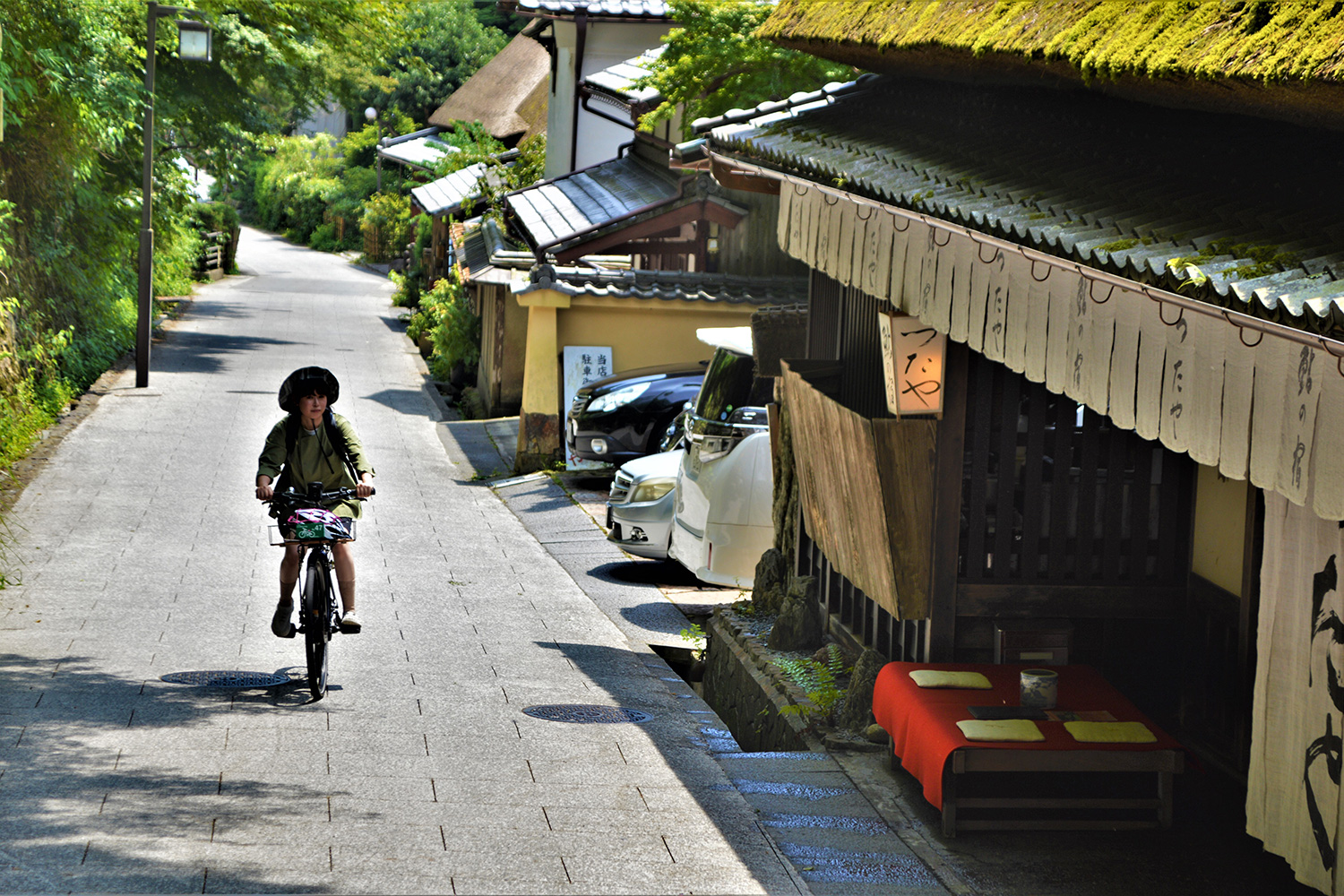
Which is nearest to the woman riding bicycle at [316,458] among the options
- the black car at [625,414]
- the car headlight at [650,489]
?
the car headlight at [650,489]

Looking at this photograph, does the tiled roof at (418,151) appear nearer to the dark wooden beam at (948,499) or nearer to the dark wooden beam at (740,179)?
the dark wooden beam at (740,179)

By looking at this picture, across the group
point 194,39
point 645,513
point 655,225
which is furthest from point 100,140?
point 645,513

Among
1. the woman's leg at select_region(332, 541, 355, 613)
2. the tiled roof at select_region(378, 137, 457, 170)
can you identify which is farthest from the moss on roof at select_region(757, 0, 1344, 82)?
the tiled roof at select_region(378, 137, 457, 170)

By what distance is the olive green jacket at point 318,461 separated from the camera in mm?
8445

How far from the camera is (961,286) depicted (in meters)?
6.36

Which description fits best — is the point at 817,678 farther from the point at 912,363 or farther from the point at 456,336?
the point at 456,336

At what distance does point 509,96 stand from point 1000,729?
40.7 metres

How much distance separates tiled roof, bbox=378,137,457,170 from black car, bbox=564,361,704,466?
2424cm

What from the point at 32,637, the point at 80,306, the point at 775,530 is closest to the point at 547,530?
the point at 775,530

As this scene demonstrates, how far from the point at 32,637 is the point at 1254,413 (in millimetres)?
8169

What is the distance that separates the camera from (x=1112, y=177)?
600cm

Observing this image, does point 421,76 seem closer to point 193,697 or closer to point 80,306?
point 80,306

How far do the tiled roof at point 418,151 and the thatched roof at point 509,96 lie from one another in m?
1.10

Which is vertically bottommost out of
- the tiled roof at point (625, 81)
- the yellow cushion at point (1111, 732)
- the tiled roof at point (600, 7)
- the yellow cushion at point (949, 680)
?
the yellow cushion at point (1111, 732)
